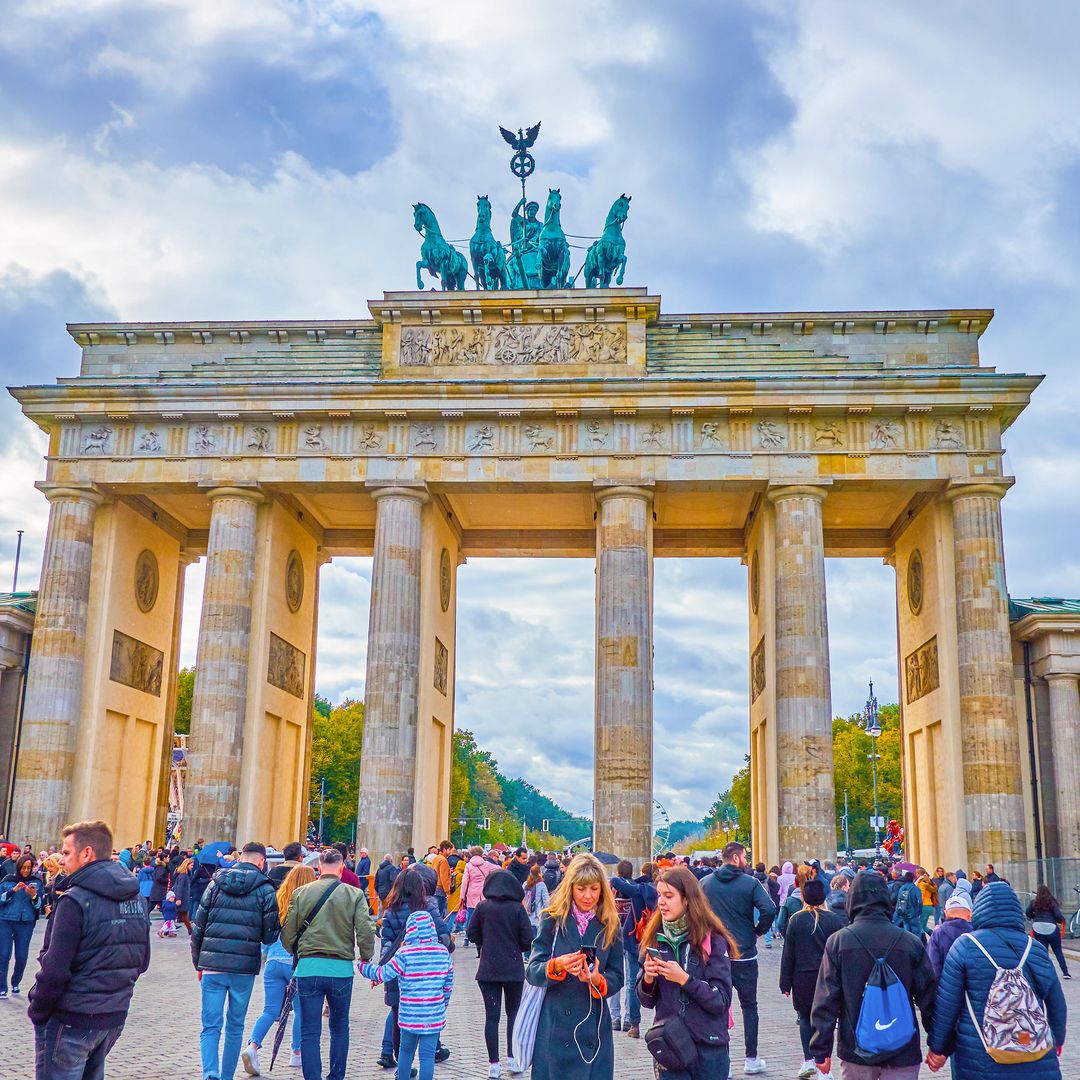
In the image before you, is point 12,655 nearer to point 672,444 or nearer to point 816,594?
point 672,444

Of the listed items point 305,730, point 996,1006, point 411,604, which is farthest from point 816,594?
point 996,1006

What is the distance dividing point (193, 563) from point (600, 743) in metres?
18.3

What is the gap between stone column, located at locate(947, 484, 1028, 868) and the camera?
1248 inches

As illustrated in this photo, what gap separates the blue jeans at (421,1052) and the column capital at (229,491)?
2732 centimetres

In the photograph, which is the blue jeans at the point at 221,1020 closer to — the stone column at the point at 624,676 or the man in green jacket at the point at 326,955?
the man in green jacket at the point at 326,955

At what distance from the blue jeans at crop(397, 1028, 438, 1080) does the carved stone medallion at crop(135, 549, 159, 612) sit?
103ft

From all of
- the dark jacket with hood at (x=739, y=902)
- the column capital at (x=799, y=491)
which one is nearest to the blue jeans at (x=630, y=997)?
the dark jacket with hood at (x=739, y=902)

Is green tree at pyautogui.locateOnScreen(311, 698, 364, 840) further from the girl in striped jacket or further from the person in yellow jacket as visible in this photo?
the girl in striped jacket

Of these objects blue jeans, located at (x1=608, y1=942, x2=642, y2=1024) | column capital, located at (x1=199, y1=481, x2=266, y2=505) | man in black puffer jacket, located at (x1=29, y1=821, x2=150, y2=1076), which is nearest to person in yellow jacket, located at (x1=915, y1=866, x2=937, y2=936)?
blue jeans, located at (x1=608, y1=942, x2=642, y2=1024)

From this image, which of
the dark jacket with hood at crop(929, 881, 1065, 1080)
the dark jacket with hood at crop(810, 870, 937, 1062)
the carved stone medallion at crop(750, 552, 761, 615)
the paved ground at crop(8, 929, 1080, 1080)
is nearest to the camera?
the dark jacket with hood at crop(929, 881, 1065, 1080)

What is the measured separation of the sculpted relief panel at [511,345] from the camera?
36.1 m

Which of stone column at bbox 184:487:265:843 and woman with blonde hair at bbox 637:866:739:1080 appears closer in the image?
woman with blonde hair at bbox 637:866:739:1080

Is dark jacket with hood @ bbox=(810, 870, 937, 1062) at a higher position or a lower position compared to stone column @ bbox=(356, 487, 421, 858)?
lower

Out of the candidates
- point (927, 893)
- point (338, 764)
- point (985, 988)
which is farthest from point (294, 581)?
point (338, 764)
